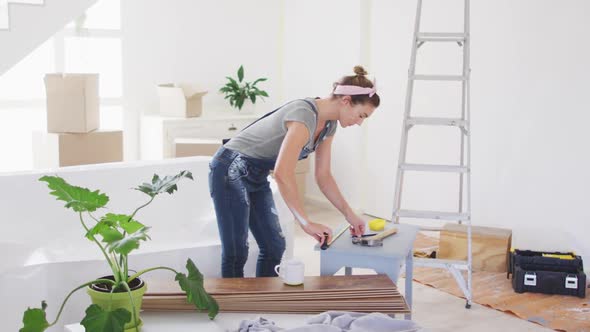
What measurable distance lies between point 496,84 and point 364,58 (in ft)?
4.12

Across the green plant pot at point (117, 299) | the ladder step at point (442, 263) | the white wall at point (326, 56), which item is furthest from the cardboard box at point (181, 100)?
the green plant pot at point (117, 299)

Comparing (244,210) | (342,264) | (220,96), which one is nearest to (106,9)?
(220,96)

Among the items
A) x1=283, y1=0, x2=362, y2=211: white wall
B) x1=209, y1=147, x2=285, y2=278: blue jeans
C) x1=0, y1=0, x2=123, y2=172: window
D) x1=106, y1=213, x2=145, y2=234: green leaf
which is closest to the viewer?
x1=106, y1=213, x2=145, y2=234: green leaf

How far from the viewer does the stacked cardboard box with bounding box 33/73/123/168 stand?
475cm

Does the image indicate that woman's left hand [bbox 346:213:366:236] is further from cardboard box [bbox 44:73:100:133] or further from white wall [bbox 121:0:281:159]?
white wall [bbox 121:0:281:159]

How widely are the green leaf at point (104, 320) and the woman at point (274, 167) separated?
0.93 m

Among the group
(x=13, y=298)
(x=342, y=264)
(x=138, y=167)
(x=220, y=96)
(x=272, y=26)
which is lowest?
(x=13, y=298)

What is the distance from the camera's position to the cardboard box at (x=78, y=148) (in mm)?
4855

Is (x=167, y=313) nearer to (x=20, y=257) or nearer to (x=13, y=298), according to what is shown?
(x=13, y=298)

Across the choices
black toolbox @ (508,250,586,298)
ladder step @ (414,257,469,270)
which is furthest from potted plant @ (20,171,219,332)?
black toolbox @ (508,250,586,298)

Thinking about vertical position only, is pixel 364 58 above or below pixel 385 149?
above

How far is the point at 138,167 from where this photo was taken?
412cm

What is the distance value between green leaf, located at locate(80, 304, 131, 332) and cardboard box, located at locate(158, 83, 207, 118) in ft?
12.7

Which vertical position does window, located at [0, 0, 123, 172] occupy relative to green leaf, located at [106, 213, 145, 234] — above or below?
above
